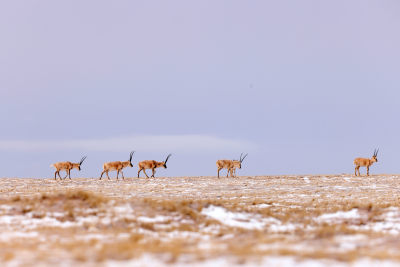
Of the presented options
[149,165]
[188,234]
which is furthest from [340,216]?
[149,165]

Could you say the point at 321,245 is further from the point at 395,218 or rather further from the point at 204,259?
the point at 395,218

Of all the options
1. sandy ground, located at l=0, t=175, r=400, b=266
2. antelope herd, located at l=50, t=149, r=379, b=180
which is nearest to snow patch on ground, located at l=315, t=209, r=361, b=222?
sandy ground, located at l=0, t=175, r=400, b=266

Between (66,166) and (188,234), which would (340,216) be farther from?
(66,166)

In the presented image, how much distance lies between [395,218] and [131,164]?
3885 cm

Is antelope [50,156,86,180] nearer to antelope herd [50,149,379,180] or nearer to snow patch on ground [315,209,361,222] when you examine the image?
antelope herd [50,149,379,180]

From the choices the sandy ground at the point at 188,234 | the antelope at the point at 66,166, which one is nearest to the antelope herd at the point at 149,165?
the antelope at the point at 66,166

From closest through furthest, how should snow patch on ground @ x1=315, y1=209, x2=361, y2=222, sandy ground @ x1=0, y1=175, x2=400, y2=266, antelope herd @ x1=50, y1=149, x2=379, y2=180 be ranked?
sandy ground @ x1=0, y1=175, x2=400, y2=266, snow patch on ground @ x1=315, y1=209, x2=361, y2=222, antelope herd @ x1=50, y1=149, x2=379, y2=180

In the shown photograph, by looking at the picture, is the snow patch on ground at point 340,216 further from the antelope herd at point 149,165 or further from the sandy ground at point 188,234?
the antelope herd at point 149,165

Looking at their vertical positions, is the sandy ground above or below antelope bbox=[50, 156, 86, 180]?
below

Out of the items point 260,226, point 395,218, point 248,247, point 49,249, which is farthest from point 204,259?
point 395,218

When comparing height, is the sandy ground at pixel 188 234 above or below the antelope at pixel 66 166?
below

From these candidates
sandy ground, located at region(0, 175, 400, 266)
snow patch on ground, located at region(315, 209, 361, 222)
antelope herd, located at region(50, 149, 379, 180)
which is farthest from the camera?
antelope herd, located at region(50, 149, 379, 180)

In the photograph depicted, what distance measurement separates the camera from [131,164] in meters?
54.5

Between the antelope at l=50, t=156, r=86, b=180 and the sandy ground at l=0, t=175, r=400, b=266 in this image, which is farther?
the antelope at l=50, t=156, r=86, b=180
